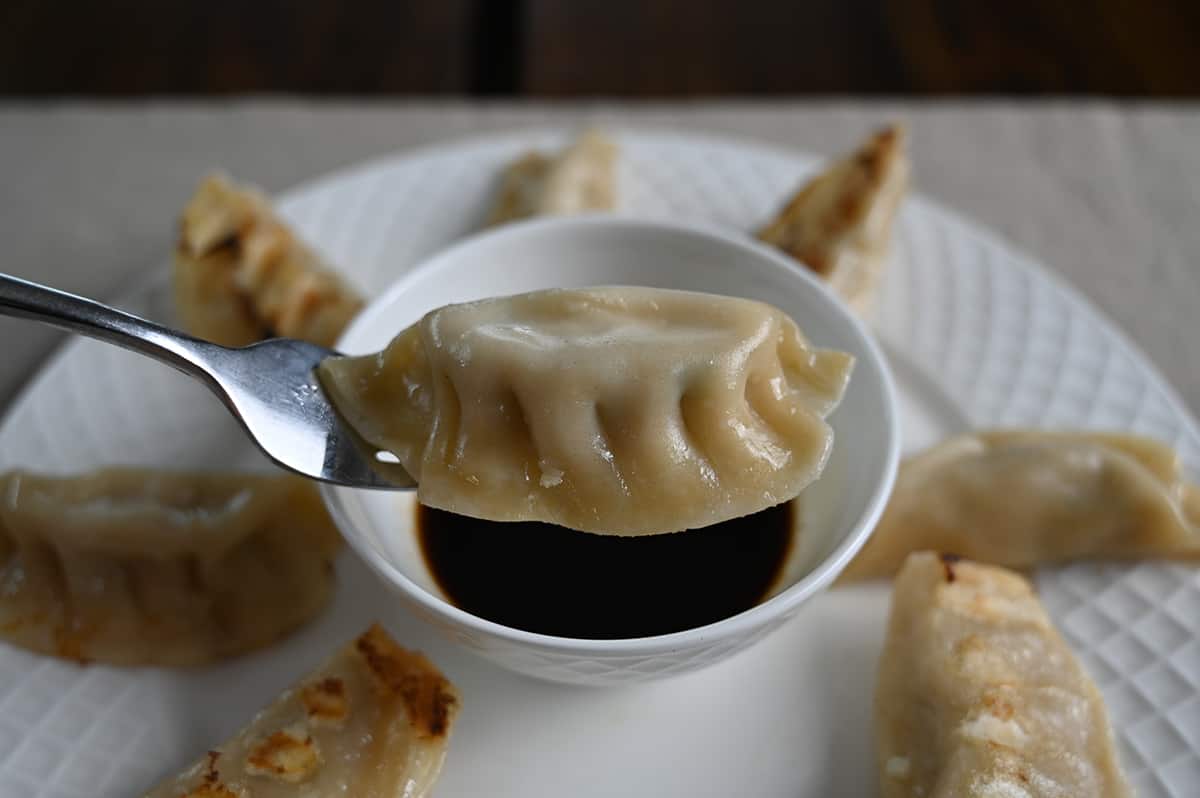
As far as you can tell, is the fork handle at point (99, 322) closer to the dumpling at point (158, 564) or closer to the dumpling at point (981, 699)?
the dumpling at point (158, 564)

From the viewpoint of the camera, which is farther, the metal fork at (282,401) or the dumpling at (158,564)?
the dumpling at (158,564)

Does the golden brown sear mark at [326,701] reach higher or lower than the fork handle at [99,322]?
lower

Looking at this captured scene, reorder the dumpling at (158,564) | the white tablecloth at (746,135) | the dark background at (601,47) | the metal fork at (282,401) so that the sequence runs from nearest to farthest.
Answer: the metal fork at (282,401), the dumpling at (158,564), the white tablecloth at (746,135), the dark background at (601,47)

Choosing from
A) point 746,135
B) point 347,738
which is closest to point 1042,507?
point 347,738

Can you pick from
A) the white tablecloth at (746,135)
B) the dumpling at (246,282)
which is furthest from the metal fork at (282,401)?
the white tablecloth at (746,135)

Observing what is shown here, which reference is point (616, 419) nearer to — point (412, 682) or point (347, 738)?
point (412, 682)

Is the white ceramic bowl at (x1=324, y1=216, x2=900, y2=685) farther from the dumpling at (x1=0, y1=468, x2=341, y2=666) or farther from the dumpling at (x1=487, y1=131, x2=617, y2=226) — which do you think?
the dumpling at (x1=487, y1=131, x2=617, y2=226)

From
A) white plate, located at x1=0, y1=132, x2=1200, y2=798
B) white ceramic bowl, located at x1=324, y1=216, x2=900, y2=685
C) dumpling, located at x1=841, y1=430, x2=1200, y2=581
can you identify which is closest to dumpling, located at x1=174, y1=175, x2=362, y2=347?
white plate, located at x1=0, y1=132, x2=1200, y2=798
